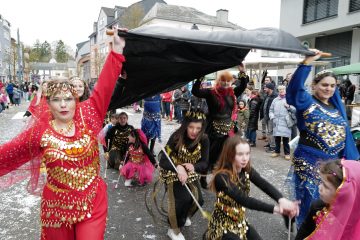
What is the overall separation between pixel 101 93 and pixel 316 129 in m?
2.03

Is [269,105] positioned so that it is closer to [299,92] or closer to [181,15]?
[299,92]


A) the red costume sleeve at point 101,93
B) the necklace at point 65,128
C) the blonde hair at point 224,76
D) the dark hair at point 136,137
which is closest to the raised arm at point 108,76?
the red costume sleeve at point 101,93

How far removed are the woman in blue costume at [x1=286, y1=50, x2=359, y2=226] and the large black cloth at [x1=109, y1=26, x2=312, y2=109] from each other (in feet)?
2.21

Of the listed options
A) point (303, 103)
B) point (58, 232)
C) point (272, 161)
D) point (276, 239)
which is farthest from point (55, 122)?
point (272, 161)

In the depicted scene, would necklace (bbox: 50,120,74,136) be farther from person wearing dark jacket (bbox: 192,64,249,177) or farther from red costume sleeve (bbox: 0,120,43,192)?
person wearing dark jacket (bbox: 192,64,249,177)

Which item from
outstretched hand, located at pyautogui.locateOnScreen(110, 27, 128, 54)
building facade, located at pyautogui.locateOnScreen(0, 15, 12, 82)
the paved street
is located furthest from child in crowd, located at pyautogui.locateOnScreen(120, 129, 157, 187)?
building facade, located at pyautogui.locateOnScreen(0, 15, 12, 82)

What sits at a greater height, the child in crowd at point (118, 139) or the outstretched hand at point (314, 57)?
the outstretched hand at point (314, 57)

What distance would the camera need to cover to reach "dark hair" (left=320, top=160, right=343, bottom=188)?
1.80m

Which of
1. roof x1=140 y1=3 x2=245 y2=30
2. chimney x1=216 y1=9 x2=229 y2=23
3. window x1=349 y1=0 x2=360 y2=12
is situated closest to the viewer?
window x1=349 y1=0 x2=360 y2=12

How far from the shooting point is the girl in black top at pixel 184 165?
3.52m

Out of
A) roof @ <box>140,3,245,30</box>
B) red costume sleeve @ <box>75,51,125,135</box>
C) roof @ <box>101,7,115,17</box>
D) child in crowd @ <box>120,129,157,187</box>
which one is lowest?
child in crowd @ <box>120,129,157,187</box>

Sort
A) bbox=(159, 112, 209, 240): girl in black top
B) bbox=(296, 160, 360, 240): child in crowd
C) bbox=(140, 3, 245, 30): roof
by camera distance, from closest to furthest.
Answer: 1. bbox=(296, 160, 360, 240): child in crowd
2. bbox=(159, 112, 209, 240): girl in black top
3. bbox=(140, 3, 245, 30): roof

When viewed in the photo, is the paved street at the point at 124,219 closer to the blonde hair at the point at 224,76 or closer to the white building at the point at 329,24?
the blonde hair at the point at 224,76

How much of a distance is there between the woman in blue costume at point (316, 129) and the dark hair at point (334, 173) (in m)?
1.17
